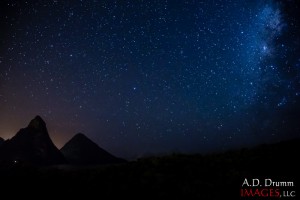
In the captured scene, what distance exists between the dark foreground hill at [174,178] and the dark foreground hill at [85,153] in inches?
5339

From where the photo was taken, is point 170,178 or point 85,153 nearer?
point 170,178

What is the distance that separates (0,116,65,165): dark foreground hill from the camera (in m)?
114

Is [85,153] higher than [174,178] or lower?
higher

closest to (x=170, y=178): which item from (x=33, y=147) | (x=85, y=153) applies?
(x=33, y=147)

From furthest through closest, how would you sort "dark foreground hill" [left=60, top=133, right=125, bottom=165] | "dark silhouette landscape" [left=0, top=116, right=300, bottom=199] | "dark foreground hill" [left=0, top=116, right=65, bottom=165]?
"dark foreground hill" [left=60, top=133, right=125, bottom=165]
"dark foreground hill" [left=0, top=116, right=65, bottom=165]
"dark silhouette landscape" [left=0, top=116, right=300, bottom=199]

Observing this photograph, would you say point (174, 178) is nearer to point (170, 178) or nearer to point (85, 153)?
point (170, 178)

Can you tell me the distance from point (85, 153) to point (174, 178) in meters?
156

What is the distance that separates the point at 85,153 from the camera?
157875 millimetres

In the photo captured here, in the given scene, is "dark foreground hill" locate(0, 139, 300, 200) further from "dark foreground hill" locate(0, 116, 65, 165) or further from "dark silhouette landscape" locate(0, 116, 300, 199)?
"dark foreground hill" locate(0, 116, 65, 165)

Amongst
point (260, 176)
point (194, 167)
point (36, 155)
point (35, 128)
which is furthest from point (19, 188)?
point (35, 128)

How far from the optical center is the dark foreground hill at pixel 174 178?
30.7 ft

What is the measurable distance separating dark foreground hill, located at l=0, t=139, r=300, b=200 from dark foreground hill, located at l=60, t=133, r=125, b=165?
445ft

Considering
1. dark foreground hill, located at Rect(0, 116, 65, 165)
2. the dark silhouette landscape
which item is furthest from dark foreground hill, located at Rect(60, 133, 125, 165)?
the dark silhouette landscape

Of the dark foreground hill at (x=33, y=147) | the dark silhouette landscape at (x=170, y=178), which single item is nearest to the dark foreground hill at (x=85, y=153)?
the dark foreground hill at (x=33, y=147)
